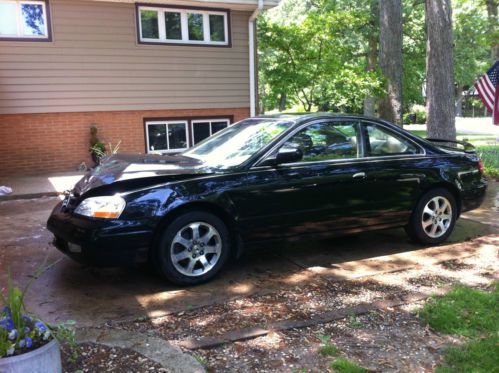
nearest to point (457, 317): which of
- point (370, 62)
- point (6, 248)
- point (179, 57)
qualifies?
point (6, 248)

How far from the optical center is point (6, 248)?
5703mm

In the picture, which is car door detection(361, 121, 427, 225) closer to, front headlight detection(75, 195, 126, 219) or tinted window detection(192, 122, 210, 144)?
front headlight detection(75, 195, 126, 219)

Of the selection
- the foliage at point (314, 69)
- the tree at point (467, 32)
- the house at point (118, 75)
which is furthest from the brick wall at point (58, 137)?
the tree at point (467, 32)

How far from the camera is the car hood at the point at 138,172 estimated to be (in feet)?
14.3

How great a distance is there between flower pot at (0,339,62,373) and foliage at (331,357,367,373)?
1632 millimetres

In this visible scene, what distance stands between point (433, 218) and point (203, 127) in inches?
323

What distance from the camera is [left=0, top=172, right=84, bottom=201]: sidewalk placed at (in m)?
8.94

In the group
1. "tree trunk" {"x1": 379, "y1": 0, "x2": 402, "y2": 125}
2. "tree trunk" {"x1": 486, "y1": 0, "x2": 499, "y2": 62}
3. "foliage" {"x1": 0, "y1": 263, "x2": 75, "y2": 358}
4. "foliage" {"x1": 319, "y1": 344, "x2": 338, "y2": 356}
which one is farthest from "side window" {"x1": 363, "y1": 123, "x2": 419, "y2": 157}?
"tree trunk" {"x1": 486, "y1": 0, "x2": 499, "y2": 62}

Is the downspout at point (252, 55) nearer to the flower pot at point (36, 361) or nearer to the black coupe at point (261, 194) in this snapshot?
the black coupe at point (261, 194)

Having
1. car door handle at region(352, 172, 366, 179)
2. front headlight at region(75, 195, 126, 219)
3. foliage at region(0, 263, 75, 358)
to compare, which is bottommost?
foliage at region(0, 263, 75, 358)

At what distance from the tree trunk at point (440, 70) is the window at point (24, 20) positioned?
8077mm

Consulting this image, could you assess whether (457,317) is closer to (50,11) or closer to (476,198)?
(476,198)

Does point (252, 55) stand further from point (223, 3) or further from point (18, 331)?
point (18, 331)

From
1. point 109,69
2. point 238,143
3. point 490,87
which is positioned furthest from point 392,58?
point 238,143
